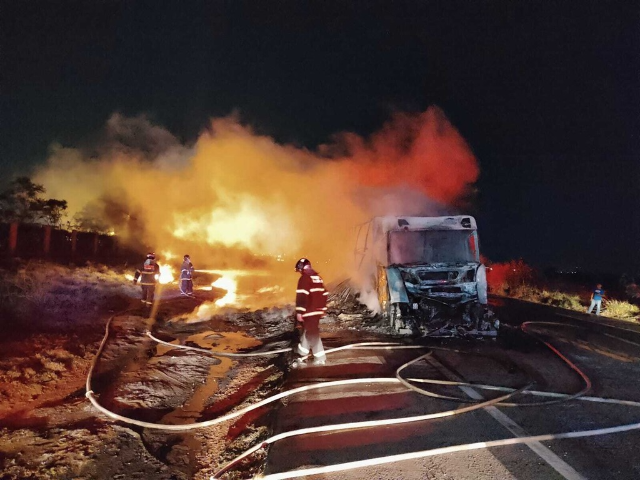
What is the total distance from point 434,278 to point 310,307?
12.4ft

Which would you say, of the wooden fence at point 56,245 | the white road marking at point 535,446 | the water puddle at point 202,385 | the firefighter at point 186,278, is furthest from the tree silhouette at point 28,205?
the white road marking at point 535,446

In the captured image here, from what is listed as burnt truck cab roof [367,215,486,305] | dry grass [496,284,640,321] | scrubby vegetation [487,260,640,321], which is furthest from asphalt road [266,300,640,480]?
dry grass [496,284,640,321]

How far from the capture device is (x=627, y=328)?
11484 millimetres

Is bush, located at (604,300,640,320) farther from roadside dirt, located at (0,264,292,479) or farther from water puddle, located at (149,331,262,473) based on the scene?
water puddle, located at (149,331,262,473)

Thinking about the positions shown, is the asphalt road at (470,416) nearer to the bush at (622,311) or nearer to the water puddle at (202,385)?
the water puddle at (202,385)

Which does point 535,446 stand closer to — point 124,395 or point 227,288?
point 124,395

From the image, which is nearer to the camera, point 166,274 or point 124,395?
point 124,395

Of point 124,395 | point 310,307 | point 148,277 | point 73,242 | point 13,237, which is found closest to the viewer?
point 124,395

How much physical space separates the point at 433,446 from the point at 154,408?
372 centimetres

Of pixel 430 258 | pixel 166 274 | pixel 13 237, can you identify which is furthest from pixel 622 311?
pixel 13 237

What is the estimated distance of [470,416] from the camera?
4.69 m

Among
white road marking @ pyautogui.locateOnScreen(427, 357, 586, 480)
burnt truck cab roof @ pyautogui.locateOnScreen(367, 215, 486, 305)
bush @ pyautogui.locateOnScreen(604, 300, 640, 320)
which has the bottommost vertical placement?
white road marking @ pyautogui.locateOnScreen(427, 357, 586, 480)

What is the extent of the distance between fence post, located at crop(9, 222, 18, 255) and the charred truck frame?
1570 centimetres

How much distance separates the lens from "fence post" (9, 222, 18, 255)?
17094 millimetres
